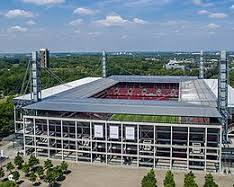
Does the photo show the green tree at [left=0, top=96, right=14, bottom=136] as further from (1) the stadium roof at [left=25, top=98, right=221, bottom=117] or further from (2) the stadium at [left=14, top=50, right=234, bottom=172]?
(1) the stadium roof at [left=25, top=98, right=221, bottom=117]

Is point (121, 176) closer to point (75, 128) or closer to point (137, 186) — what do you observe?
point (137, 186)

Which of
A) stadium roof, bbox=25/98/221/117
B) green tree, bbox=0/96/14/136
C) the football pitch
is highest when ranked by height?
stadium roof, bbox=25/98/221/117

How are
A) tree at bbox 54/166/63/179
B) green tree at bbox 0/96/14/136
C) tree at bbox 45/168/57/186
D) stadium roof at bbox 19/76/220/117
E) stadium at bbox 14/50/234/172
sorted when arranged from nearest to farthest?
tree at bbox 45/168/57/186
tree at bbox 54/166/63/179
stadium at bbox 14/50/234/172
stadium roof at bbox 19/76/220/117
green tree at bbox 0/96/14/136

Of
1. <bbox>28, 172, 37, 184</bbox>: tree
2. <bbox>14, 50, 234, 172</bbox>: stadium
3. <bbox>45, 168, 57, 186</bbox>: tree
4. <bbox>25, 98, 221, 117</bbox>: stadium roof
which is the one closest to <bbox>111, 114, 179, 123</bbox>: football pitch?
<bbox>14, 50, 234, 172</bbox>: stadium

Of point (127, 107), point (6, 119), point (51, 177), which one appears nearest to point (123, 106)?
point (127, 107)

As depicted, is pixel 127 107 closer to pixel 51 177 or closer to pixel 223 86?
pixel 223 86

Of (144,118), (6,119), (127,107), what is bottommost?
(6,119)

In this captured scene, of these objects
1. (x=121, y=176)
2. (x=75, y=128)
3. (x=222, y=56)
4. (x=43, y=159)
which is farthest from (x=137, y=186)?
(x=222, y=56)
